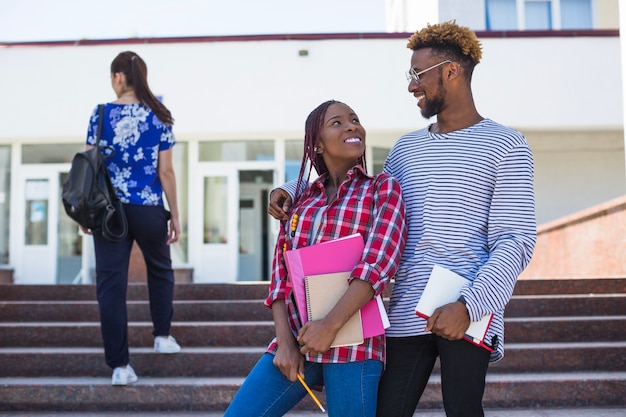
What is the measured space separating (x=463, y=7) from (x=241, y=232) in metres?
6.20

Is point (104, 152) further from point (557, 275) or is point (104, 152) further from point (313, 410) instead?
point (557, 275)

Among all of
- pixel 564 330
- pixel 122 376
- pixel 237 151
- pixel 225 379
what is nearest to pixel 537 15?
pixel 237 151

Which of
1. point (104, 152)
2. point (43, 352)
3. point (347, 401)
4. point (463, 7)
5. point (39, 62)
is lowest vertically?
point (43, 352)

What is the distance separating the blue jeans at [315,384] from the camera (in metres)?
2.04

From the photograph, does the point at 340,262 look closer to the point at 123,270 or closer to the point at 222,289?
the point at 123,270

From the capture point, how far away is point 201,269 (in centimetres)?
1123

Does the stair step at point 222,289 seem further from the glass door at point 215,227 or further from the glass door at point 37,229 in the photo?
the glass door at point 37,229

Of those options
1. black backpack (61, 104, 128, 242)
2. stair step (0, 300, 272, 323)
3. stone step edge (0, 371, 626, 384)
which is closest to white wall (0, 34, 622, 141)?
stair step (0, 300, 272, 323)

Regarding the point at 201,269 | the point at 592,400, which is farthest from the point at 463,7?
the point at 592,400

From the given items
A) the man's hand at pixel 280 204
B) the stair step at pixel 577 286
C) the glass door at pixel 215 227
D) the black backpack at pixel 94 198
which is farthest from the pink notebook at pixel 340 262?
the glass door at pixel 215 227

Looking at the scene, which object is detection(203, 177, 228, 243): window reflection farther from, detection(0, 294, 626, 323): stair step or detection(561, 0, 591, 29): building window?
detection(561, 0, 591, 29): building window

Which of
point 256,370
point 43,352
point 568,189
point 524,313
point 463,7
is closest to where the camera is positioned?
point 256,370

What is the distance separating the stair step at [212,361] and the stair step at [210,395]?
281 mm

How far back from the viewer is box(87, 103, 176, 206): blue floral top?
3883mm
